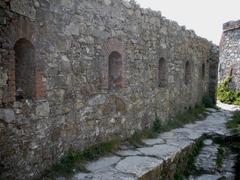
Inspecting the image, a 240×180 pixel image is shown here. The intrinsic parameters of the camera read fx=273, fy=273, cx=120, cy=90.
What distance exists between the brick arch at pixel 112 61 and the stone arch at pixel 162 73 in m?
2.13

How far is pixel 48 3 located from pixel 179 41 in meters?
5.27

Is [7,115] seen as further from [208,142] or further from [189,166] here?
[208,142]

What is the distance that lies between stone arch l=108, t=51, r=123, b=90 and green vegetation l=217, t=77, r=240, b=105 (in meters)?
10.1

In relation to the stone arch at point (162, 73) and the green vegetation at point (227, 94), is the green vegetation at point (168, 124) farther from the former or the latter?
the green vegetation at point (227, 94)

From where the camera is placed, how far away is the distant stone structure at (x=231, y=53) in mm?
14719

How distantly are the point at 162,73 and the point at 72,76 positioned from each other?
3.65m

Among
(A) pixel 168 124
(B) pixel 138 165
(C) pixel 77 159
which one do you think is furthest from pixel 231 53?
(C) pixel 77 159

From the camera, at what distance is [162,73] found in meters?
7.35

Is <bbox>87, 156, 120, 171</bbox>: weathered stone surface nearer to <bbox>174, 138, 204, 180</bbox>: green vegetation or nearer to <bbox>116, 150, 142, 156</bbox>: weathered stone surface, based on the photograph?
<bbox>116, 150, 142, 156</bbox>: weathered stone surface

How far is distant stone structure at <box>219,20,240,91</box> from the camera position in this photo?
14.7m

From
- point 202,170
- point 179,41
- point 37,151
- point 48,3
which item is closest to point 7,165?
point 37,151

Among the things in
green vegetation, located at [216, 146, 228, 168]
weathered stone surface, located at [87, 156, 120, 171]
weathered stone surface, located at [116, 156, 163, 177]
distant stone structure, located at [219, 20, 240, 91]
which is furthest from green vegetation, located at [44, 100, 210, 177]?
distant stone structure, located at [219, 20, 240, 91]

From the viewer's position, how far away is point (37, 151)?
3691 millimetres

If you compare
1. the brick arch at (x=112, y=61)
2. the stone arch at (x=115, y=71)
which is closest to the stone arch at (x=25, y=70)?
the brick arch at (x=112, y=61)
